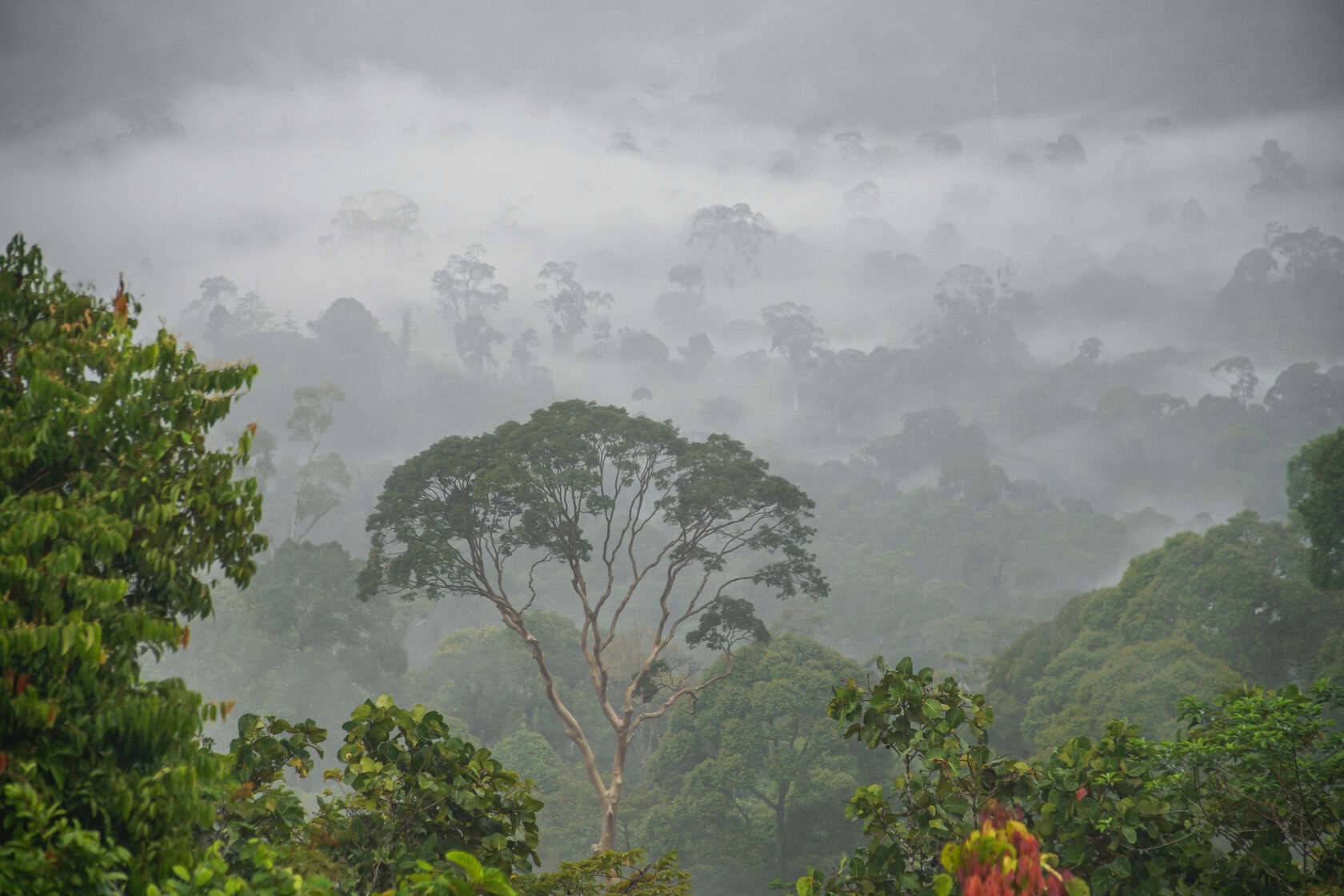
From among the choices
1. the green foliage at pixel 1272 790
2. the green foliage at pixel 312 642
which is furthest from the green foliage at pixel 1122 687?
the green foliage at pixel 312 642

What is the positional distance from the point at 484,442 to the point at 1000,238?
527ft

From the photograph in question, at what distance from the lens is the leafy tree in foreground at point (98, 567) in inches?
118

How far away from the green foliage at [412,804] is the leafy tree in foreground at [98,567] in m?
1.52

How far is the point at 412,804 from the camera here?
5.11m

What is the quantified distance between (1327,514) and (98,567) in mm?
19422

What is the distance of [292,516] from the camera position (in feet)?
194

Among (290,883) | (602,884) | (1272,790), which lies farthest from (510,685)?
Answer: (290,883)

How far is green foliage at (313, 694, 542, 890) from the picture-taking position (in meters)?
4.98

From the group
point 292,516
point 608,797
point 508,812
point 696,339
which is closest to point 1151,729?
point 608,797

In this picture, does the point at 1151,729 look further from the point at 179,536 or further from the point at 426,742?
the point at 179,536

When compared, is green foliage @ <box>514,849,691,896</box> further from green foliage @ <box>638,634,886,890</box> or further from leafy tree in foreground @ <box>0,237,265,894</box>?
green foliage @ <box>638,634,886,890</box>

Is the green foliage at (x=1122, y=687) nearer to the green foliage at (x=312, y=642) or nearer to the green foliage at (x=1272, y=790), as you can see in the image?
the green foliage at (x=1272, y=790)

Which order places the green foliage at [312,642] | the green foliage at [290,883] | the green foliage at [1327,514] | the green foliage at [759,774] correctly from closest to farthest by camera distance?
the green foliage at [290,883] → the green foliage at [1327,514] → the green foliage at [759,774] → the green foliage at [312,642]

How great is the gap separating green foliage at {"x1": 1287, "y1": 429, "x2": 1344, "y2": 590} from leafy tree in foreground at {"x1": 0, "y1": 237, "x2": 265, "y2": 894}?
18634 millimetres
